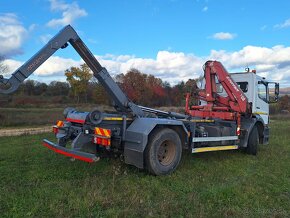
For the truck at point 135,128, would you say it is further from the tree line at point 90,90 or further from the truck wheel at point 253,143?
the tree line at point 90,90

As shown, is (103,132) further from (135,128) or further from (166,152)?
(166,152)

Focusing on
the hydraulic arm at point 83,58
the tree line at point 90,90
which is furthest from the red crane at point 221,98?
the tree line at point 90,90

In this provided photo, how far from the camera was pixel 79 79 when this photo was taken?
227 ft

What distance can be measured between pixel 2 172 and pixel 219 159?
577cm

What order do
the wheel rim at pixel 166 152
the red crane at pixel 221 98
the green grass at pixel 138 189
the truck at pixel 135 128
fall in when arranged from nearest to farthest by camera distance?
the green grass at pixel 138 189 < the truck at pixel 135 128 < the wheel rim at pixel 166 152 < the red crane at pixel 221 98

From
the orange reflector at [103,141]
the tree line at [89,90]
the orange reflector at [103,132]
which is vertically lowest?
the orange reflector at [103,141]

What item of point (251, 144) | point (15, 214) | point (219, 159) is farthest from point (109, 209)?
point (251, 144)

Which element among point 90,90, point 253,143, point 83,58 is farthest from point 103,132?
point 90,90

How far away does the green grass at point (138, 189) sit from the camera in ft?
17.0

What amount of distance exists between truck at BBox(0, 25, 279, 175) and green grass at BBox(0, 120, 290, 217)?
46 centimetres

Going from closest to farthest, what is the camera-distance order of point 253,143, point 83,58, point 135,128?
point 135,128
point 83,58
point 253,143

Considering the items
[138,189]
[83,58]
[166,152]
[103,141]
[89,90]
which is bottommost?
[138,189]

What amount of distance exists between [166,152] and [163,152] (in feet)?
0.27

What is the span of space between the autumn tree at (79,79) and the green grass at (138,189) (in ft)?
194
